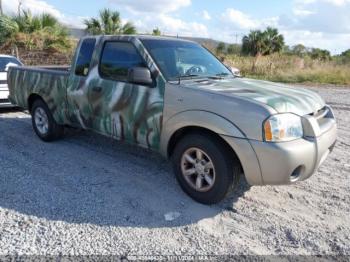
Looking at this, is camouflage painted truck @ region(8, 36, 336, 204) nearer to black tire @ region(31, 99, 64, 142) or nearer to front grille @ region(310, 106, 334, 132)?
front grille @ region(310, 106, 334, 132)

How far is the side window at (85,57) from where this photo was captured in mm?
5094

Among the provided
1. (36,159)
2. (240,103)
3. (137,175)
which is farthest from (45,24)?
(240,103)

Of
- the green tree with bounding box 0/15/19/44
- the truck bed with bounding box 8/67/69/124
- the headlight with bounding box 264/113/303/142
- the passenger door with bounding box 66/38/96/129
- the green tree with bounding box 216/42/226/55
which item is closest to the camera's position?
the headlight with bounding box 264/113/303/142

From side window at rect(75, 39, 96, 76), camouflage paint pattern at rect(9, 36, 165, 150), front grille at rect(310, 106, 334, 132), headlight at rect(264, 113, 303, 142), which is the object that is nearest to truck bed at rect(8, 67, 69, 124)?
camouflage paint pattern at rect(9, 36, 165, 150)

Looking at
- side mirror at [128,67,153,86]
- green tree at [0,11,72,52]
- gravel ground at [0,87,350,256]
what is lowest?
gravel ground at [0,87,350,256]

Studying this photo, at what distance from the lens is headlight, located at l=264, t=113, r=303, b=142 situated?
3.28m

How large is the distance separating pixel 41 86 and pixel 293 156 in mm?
4441

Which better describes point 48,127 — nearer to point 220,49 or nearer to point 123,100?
point 123,100

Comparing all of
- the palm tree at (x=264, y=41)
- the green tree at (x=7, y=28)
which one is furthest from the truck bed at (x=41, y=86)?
the palm tree at (x=264, y=41)

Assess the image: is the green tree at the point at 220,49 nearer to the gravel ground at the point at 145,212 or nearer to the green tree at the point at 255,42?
the green tree at the point at 255,42

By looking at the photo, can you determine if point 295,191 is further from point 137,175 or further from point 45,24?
point 45,24

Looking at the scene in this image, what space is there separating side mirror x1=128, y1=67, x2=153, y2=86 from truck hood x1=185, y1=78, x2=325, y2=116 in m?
0.50

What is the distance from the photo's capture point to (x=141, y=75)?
4.04m

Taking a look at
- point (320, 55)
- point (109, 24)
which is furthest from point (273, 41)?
point (109, 24)
